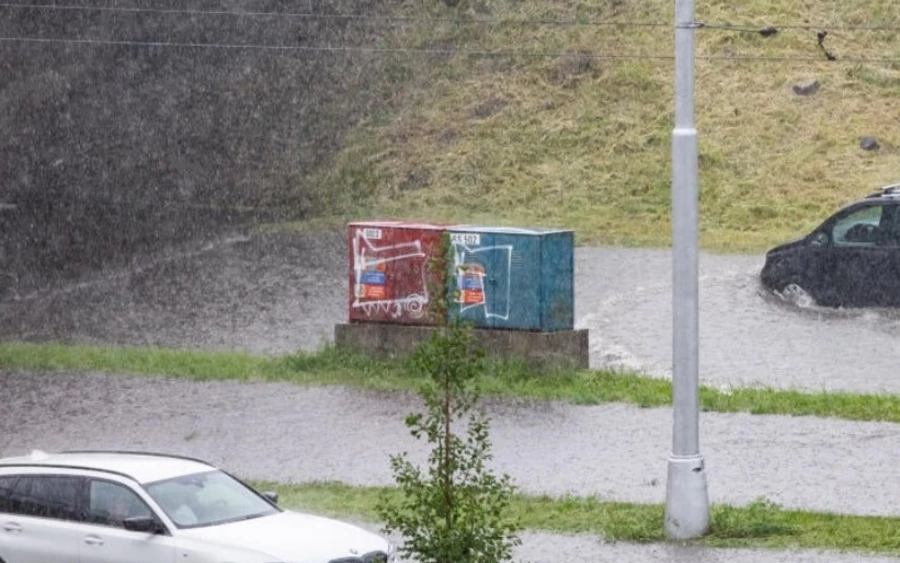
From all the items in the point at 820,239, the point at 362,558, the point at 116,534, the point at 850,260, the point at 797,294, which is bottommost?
the point at 362,558

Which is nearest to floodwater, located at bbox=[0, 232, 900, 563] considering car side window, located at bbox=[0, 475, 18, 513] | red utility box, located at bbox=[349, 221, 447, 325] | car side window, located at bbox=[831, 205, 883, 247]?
car side window, located at bbox=[831, 205, 883, 247]

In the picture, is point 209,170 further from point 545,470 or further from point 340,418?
point 545,470

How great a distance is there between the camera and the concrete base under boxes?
76.7 ft

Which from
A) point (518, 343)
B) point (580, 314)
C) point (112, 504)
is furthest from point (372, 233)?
point (112, 504)

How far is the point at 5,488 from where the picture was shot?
13.5 metres

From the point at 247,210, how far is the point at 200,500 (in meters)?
28.5

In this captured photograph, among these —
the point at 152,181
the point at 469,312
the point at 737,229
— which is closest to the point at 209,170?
the point at 152,181

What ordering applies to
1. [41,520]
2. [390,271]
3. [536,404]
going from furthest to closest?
[390,271]
[536,404]
[41,520]

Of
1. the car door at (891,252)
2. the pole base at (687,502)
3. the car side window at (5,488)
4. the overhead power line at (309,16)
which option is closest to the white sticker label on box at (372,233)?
the car door at (891,252)

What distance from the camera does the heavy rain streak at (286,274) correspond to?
757 inches

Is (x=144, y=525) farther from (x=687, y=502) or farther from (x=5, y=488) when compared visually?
(x=687, y=502)

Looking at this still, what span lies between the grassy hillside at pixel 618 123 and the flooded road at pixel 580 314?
151 inches

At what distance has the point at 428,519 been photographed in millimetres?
10820

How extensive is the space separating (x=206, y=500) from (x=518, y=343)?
34.8 feet
